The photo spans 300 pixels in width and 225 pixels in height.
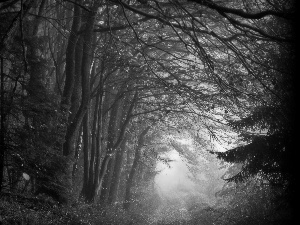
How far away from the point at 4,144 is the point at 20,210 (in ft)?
5.21

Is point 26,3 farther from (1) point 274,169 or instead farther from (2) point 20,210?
(1) point 274,169

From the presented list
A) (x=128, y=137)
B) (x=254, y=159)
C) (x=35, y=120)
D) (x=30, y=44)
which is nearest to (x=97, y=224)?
(x=35, y=120)

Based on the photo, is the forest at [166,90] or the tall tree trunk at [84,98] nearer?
the forest at [166,90]

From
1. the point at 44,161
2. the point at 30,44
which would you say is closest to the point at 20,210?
the point at 44,161

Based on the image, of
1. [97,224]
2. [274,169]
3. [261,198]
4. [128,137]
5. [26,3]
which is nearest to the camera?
[26,3]

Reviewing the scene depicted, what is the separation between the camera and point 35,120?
558 cm

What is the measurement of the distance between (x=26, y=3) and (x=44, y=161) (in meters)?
3.08

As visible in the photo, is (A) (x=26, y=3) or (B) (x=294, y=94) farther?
(B) (x=294, y=94)

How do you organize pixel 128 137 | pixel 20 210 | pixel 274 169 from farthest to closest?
1. pixel 128 137
2. pixel 274 169
3. pixel 20 210

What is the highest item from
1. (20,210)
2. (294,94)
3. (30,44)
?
(30,44)

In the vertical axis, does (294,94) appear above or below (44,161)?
above

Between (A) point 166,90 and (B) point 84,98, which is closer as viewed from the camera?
(A) point 166,90

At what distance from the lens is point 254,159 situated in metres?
7.61

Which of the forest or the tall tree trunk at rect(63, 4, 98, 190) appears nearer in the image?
the forest
